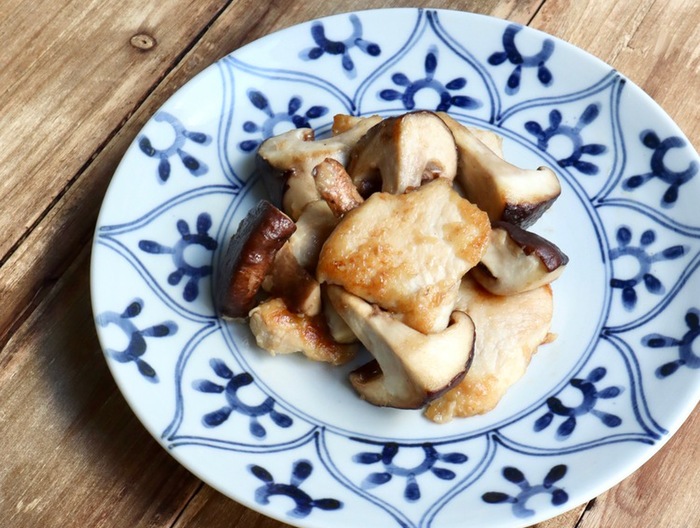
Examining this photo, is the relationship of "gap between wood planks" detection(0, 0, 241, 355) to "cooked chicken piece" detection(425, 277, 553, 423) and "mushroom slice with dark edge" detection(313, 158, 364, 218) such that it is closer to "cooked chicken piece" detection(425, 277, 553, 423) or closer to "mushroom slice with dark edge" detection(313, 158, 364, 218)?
"mushroom slice with dark edge" detection(313, 158, 364, 218)

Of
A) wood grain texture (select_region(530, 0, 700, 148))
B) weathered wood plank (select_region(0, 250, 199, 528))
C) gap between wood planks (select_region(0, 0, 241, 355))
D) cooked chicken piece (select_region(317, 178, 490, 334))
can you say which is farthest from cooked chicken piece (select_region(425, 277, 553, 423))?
gap between wood planks (select_region(0, 0, 241, 355))

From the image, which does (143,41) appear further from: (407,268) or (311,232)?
(407,268)

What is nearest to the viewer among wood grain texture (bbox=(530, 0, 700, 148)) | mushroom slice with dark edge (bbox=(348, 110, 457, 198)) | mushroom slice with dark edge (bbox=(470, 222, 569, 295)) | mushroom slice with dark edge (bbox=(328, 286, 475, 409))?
mushroom slice with dark edge (bbox=(328, 286, 475, 409))

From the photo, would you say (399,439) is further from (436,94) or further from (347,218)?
(436,94)

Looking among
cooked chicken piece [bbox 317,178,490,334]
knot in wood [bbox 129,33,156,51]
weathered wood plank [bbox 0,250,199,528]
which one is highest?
cooked chicken piece [bbox 317,178,490,334]

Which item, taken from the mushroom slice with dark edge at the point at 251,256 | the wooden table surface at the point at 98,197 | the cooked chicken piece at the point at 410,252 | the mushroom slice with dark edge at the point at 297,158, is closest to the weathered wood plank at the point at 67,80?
the wooden table surface at the point at 98,197

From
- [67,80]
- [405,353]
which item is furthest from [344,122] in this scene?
[67,80]

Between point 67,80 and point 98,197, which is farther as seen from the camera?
point 67,80

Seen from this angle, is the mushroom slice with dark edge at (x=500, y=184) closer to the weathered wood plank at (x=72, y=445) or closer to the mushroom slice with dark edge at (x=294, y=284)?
the mushroom slice with dark edge at (x=294, y=284)
